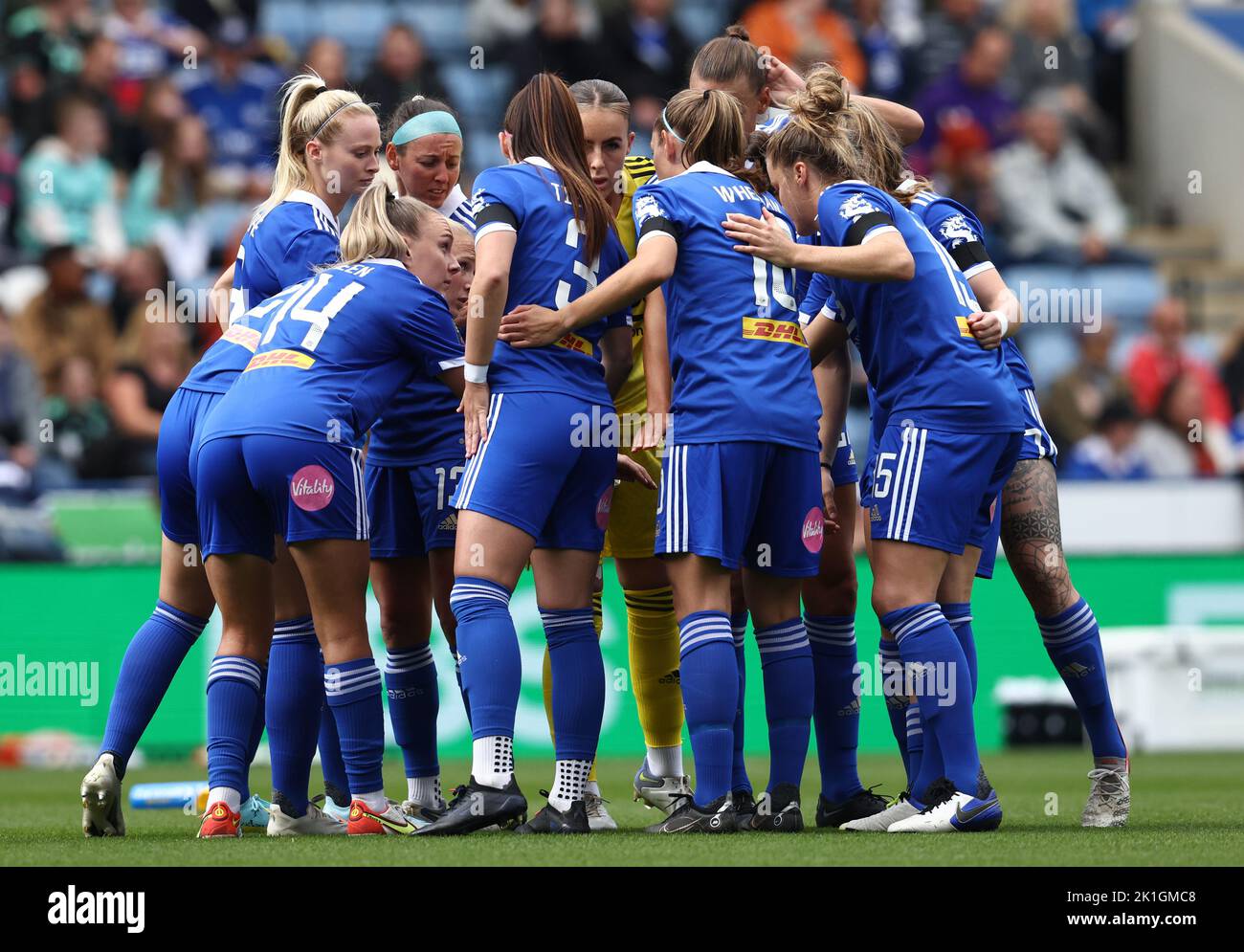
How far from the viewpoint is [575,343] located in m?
5.77

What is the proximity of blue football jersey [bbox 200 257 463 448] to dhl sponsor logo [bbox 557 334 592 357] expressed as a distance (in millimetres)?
337

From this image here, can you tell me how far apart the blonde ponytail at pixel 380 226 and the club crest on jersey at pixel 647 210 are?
0.72m

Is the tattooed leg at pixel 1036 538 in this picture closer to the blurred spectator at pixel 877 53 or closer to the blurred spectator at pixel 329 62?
the blurred spectator at pixel 329 62

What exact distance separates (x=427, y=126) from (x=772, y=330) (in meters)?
1.56

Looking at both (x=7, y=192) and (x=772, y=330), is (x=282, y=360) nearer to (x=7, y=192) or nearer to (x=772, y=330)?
(x=772, y=330)

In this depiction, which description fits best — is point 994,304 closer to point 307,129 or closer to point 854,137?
point 854,137

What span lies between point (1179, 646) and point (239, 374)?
6.59m

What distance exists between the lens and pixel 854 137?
595 cm

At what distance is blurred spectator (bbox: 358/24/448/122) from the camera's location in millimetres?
14156

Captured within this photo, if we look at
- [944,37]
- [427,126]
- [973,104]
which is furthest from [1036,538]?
[944,37]

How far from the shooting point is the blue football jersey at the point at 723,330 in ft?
18.2

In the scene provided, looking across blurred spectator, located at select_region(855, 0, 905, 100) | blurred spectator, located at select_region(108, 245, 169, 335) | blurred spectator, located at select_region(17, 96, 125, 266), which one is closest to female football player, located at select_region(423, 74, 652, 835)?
blurred spectator, located at select_region(108, 245, 169, 335)

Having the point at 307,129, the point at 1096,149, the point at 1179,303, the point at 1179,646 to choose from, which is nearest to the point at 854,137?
the point at 307,129

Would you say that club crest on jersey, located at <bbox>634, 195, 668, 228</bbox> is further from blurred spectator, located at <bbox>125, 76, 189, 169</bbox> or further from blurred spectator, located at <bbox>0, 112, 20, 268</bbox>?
blurred spectator, located at <bbox>125, 76, 189, 169</bbox>
